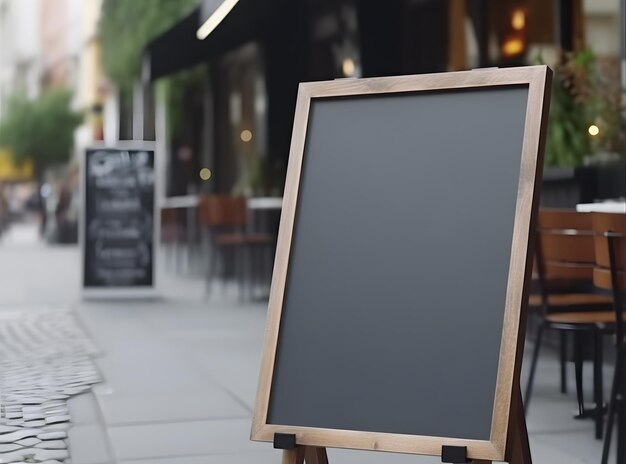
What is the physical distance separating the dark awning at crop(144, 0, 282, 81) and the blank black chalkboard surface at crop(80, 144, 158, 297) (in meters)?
1.45

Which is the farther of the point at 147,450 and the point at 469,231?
the point at 147,450

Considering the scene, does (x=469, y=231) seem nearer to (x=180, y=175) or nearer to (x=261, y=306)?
(x=261, y=306)

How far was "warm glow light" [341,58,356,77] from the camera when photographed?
13.2 metres

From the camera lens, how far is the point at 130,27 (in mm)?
17391

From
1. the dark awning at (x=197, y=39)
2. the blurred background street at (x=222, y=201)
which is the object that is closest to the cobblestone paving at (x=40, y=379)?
the blurred background street at (x=222, y=201)

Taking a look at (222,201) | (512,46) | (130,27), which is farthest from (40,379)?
(130,27)

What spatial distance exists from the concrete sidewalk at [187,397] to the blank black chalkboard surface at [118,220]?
46cm

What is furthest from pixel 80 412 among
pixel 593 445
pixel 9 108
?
pixel 9 108

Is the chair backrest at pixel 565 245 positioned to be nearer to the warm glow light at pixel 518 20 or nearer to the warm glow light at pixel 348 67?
the warm glow light at pixel 518 20

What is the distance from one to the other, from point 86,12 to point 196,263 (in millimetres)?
28766

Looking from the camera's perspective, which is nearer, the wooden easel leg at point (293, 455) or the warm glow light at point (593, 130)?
the wooden easel leg at point (293, 455)

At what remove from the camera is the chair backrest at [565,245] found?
5195mm

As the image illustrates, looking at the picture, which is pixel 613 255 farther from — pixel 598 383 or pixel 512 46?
pixel 512 46

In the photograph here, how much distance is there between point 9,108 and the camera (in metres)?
49.4
